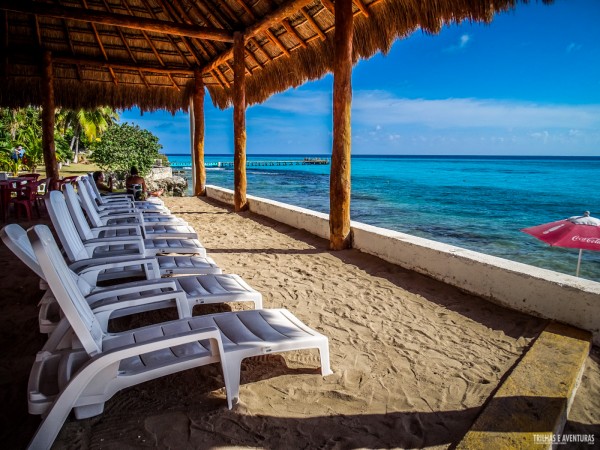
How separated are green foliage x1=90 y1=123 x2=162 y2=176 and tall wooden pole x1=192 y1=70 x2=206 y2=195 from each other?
5.72m

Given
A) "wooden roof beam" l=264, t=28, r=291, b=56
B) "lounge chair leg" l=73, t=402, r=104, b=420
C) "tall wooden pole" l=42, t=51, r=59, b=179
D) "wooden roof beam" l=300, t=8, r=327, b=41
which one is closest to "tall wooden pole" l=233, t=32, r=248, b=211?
"wooden roof beam" l=264, t=28, r=291, b=56

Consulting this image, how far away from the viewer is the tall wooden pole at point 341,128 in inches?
179

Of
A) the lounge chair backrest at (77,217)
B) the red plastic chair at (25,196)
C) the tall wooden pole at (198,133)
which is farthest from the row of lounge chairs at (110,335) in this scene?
the tall wooden pole at (198,133)

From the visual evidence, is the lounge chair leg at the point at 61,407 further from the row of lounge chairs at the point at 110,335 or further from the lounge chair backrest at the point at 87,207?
the lounge chair backrest at the point at 87,207

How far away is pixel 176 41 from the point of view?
9133mm

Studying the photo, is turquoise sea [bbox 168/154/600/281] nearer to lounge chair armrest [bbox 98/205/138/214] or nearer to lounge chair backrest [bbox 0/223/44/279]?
lounge chair armrest [bbox 98/205/138/214]

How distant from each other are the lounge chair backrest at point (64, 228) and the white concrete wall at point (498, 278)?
3.05 metres

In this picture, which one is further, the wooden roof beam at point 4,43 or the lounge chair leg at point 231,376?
the wooden roof beam at point 4,43

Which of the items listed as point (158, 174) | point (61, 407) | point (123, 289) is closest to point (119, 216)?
point (123, 289)

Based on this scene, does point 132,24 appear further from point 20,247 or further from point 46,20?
point 20,247

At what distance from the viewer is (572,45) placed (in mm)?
52969

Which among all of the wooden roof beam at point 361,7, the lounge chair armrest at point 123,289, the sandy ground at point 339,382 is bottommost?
the sandy ground at point 339,382

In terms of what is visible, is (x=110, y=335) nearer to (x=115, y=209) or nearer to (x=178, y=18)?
(x=115, y=209)

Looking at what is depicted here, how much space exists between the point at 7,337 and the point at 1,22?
27.4 ft
